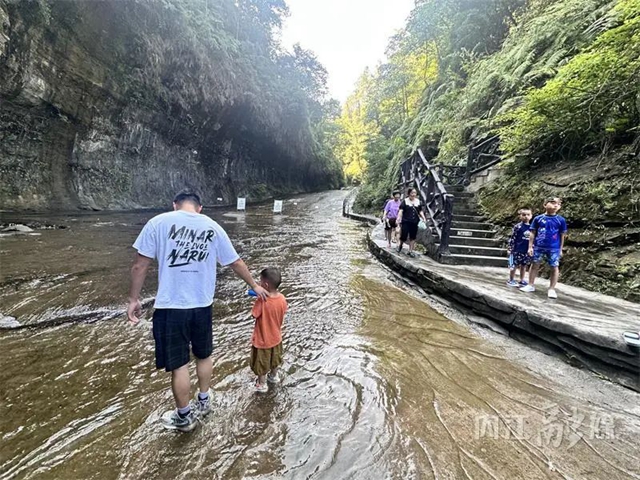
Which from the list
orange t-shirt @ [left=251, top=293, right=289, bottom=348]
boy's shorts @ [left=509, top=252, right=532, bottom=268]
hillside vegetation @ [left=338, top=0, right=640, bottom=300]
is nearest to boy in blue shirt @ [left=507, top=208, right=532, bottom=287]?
boy's shorts @ [left=509, top=252, right=532, bottom=268]

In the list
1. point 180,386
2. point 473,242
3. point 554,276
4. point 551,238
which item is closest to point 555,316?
point 554,276

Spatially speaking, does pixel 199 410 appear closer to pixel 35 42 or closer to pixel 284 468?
pixel 284 468

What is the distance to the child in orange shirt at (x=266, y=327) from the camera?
2.89 m

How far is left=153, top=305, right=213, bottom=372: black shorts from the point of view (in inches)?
94.0

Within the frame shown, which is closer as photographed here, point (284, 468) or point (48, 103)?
point (284, 468)

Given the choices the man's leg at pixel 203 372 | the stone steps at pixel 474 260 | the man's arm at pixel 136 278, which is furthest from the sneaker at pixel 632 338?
the man's arm at pixel 136 278

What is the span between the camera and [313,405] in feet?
9.14

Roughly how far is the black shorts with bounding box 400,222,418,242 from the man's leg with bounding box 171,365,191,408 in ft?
20.4

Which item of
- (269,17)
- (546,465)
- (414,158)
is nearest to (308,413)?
(546,465)

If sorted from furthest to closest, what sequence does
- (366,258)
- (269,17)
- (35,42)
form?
(269,17), (35,42), (366,258)

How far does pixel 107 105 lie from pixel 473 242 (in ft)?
53.4

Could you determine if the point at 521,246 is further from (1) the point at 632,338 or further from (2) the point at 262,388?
(2) the point at 262,388

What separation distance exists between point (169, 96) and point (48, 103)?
638cm

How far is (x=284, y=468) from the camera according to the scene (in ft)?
6.88
